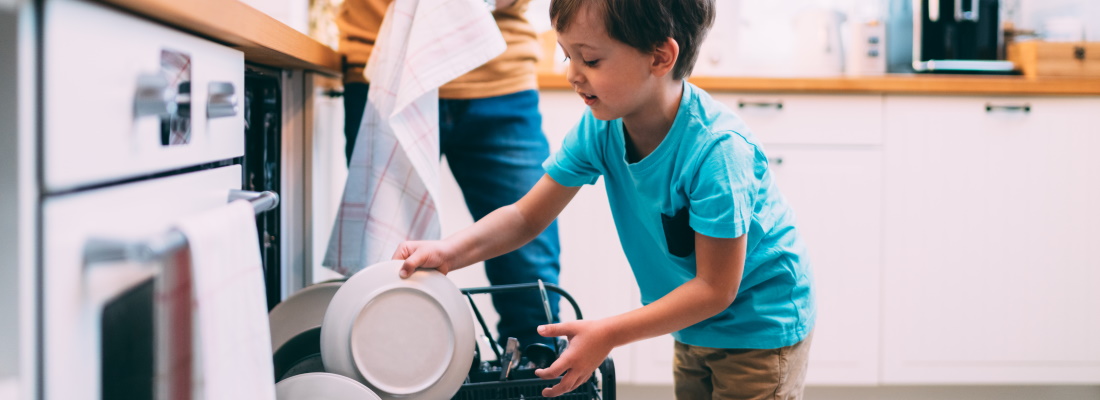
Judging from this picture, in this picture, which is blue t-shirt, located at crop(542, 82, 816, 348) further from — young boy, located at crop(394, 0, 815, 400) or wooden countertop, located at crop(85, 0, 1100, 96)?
wooden countertop, located at crop(85, 0, 1100, 96)

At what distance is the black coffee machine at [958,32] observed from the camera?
2.03 meters

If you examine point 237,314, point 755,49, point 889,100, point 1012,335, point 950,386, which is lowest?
point 950,386

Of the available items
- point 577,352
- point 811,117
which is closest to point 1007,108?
point 811,117

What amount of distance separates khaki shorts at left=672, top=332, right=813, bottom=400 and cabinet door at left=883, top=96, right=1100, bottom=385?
93 cm

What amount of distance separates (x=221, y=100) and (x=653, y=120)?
46 cm

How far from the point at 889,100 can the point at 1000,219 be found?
369 mm

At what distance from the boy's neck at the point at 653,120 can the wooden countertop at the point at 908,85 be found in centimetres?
79

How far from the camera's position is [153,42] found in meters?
0.59

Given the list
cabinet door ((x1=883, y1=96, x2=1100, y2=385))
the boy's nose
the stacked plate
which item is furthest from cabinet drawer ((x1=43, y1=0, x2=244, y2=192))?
cabinet door ((x1=883, y1=96, x2=1100, y2=385))

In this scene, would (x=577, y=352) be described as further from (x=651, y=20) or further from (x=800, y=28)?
(x=800, y=28)

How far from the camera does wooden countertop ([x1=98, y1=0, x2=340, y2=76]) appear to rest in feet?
1.89

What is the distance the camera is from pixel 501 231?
1.01m

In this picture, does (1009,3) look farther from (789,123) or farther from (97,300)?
(97,300)

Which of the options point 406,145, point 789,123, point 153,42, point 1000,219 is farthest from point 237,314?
point 1000,219
